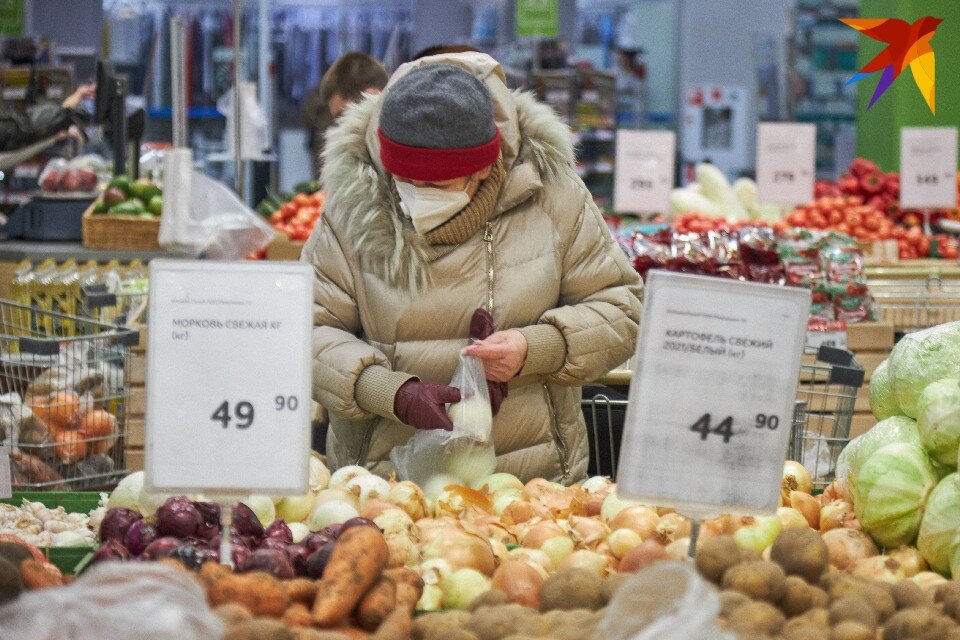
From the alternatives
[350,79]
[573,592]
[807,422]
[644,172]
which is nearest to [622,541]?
[573,592]

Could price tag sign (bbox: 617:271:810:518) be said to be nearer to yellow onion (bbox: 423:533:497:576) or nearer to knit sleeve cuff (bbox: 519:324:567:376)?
yellow onion (bbox: 423:533:497:576)

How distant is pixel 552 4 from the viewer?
10.1 meters

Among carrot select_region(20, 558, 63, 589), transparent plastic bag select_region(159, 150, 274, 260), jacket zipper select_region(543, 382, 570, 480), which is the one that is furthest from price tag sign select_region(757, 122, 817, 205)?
carrot select_region(20, 558, 63, 589)

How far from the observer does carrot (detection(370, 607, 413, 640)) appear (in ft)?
4.96

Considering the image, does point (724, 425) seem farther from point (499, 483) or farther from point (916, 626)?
point (499, 483)

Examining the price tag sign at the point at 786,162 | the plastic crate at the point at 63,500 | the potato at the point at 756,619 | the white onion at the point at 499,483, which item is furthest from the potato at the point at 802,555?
the price tag sign at the point at 786,162

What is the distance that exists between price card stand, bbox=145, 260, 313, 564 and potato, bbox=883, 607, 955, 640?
2.52ft

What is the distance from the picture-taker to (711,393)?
5.30ft

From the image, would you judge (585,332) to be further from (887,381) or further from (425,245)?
(887,381)

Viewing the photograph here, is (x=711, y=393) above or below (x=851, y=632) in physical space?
above

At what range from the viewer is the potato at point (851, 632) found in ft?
4.71

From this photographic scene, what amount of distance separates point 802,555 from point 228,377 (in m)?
0.79

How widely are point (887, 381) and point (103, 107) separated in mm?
4926

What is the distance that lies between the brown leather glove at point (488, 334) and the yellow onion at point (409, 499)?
0.40 meters
